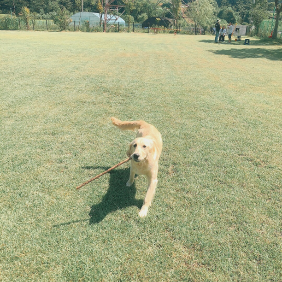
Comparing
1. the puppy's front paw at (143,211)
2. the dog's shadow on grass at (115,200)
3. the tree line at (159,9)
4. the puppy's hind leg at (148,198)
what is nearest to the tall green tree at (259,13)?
the tree line at (159,9)

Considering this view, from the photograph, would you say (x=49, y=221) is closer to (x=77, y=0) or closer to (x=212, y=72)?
(x=212, y=72)

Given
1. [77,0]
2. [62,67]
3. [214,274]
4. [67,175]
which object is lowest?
[214,274]

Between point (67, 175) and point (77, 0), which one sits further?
point (77, 0)

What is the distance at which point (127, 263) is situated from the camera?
2.28 metres

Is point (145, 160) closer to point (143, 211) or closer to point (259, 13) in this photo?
point (143, 211)

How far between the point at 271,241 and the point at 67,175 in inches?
110

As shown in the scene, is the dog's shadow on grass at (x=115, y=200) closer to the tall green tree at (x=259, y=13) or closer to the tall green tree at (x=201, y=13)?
the tall green tree at (x=259, y=13)

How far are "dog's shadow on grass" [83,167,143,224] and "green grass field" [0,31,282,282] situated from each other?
0.05 ft

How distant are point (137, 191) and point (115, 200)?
36 cm

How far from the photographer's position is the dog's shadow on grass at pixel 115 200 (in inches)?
112

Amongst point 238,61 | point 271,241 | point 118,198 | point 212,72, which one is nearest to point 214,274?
point 271,241

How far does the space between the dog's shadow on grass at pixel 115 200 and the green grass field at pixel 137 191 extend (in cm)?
1

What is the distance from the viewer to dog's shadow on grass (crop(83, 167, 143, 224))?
2.84 meters

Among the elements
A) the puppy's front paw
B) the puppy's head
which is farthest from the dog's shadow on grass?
the puppy's head
